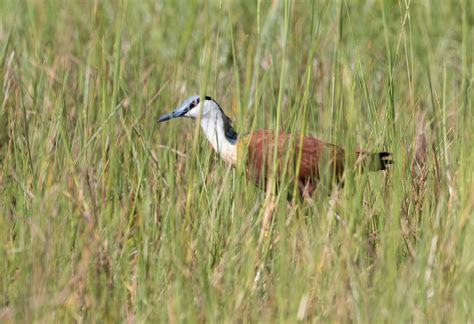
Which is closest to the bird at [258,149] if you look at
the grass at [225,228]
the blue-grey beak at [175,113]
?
the blue-grey beak at [175,113]

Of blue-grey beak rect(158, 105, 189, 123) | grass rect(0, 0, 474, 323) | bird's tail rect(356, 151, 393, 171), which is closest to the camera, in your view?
grass rect(0, 0, 474, 323)

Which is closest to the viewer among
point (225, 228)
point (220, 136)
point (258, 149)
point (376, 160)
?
point (225, 228)

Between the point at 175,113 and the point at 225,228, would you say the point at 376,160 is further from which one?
the point at 175,113

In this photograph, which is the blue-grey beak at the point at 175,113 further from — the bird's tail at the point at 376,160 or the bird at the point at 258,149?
the bird's tail at the point at 376,160

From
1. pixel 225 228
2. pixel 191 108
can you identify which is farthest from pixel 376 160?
pixel 191 108

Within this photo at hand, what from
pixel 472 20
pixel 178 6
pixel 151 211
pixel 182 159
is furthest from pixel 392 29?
pixel 151 211

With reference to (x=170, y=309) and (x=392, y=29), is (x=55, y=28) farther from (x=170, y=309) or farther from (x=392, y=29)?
(x=170, y=309)

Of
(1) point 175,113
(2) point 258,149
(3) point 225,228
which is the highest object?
(1) point 175,113

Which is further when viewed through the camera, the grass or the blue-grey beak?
the blue-grey beak

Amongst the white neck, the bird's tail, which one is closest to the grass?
Result: the bird's tail

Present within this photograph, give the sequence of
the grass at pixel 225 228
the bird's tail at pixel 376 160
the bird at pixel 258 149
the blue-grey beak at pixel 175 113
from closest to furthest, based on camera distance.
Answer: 1. the grass at pixel 225 228
2. the bird's tail at pixel 376 160
3. the bird at pixel 258 149
4. the blue-grey beak at pixel 175 113

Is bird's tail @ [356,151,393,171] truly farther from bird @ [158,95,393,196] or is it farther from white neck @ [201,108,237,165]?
white neck @ [201,108,237,165]

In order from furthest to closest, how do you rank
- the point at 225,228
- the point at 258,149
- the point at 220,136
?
1. the point at 220,136
2. the point at 258,149
3. the point at 225,228

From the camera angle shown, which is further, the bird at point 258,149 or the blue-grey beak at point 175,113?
the blue-grey beak at point 175,113
